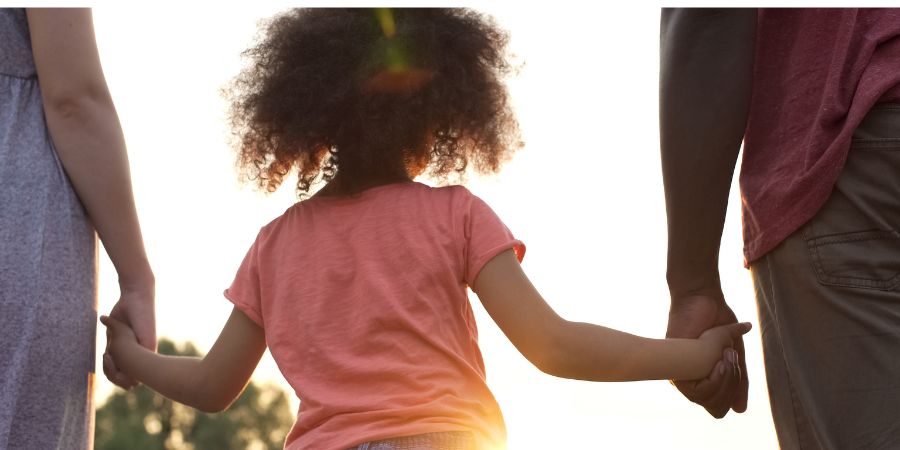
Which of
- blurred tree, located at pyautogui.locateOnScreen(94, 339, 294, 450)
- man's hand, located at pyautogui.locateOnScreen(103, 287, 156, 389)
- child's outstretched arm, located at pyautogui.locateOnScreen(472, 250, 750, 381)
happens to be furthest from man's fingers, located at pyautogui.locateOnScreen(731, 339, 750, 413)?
blurred tree, located at pyautogui.locateOnScreen(94, 339, 294, 450)

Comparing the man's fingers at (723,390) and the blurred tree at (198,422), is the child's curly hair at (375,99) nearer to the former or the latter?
the man's fingers at (723,390)

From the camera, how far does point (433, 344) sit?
93.7 inches

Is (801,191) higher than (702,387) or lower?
higher

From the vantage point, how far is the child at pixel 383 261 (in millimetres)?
2375

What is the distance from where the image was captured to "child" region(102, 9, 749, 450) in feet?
7.79

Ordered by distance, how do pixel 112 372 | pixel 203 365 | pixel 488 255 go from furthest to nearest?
pixel 112 372
pixel 203 365
pixel 488 255

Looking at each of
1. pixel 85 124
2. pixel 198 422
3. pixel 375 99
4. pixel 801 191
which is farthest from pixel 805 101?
pixel 198 422

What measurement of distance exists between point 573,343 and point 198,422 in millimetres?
36054

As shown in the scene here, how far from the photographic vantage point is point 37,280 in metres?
2.45

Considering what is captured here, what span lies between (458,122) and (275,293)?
0.60 meters

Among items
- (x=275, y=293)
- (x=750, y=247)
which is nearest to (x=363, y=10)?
(x=275, y=293)

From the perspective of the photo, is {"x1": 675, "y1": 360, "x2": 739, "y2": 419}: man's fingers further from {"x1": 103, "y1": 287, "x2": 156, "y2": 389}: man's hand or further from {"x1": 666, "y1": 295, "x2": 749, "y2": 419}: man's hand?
{"x1": 103, "y1": 287, "x2": 156, "y2": 389}: man's hand

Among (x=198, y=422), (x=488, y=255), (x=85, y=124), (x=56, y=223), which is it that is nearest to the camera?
(x=488, y=255)

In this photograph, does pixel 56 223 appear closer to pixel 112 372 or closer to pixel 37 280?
pixel 37 280
